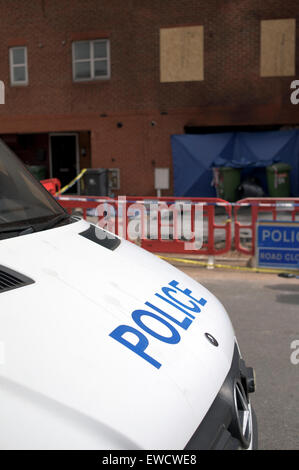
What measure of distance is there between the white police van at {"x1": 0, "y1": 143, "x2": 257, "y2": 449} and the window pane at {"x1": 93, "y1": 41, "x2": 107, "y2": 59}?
2007 centimetres

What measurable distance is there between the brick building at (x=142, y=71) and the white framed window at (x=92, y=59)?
0.04 metres

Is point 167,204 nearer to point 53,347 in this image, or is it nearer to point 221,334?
point 221,334

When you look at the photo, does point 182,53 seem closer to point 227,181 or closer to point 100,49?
point 100,49

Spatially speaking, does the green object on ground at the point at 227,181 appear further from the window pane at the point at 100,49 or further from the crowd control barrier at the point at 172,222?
the crowd control barrier at the point at 172,222

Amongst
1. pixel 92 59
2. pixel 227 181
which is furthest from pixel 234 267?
pixel 92 59

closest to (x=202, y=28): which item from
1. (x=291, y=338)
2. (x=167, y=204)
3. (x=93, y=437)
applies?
(x=167, y=204)

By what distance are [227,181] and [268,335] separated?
13311mm

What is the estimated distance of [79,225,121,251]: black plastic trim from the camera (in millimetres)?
2633

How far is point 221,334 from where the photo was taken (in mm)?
2389

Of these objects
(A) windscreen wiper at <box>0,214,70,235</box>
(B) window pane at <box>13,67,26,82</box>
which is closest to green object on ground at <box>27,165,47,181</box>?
(B) window pane at <box>13,67,26,82</box>

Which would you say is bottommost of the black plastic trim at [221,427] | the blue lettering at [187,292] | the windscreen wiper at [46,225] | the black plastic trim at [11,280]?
the black plastic trim at [221,427]

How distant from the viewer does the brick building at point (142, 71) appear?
64.2ft

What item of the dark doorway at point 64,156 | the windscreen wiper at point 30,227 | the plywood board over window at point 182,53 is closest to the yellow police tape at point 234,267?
the windscreen wiper at point 30,227

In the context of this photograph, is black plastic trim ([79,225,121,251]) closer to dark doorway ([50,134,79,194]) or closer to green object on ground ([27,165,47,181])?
green object on ground ([27,165,47,181])
